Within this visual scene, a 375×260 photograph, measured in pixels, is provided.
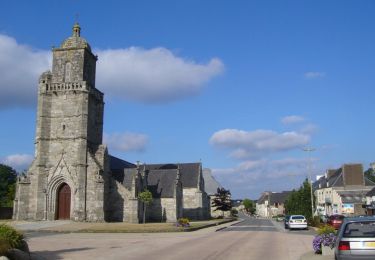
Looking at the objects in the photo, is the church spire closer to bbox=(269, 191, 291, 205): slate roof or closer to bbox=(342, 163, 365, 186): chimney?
bbox=(342, 163, 365, 186): chimney

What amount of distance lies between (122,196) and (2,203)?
35.5m

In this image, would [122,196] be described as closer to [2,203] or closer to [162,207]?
[162,207]

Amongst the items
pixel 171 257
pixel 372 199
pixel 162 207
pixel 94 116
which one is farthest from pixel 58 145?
pixel 372 199

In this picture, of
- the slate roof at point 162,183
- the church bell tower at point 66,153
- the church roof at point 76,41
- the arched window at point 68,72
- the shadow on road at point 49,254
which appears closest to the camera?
the shadow on road at point 49,254

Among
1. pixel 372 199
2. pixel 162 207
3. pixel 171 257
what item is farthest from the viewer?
pixel 372 199

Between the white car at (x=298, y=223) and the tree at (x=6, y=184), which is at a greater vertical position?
the tree at (x=6, y=184)

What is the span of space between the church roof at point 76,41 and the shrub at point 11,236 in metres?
38.9

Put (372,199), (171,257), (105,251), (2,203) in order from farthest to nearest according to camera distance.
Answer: (2,203), (372,199), (105,251), (171,257)

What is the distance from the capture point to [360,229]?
1143cm

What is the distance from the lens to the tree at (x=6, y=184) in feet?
246

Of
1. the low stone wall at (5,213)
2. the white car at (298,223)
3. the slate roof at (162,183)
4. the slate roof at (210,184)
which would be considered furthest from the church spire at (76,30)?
the slate roof at (210,184)

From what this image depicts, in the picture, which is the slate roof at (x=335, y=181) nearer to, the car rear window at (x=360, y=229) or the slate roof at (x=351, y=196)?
the slate roof at (x=351, y=196)

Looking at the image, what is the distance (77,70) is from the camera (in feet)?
165

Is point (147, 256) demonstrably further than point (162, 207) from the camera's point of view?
No
